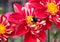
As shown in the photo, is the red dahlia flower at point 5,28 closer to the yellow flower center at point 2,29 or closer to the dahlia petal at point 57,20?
the yellow flower center at point 2,29

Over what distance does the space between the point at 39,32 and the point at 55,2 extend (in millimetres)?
115

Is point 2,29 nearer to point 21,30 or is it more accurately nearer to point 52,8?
point 21,30

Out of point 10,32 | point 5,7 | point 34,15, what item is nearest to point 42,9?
point 34,15

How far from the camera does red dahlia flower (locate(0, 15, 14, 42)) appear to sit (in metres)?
0.41

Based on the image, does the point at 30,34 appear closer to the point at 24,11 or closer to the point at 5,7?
the point at 24,11

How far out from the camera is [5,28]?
408mm

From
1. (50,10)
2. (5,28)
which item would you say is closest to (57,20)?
(50,10)

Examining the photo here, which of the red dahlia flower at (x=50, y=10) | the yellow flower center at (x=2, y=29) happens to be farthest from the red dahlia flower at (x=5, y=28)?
the red dahlia flower at (x=50, y=10)

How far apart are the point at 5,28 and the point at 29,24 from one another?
0.27ft

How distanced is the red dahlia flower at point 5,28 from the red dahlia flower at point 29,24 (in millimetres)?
20

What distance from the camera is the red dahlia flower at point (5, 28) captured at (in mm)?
405

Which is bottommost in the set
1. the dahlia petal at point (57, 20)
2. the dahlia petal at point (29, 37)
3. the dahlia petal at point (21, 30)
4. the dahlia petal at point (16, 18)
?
the dahlia petal at point (29, 37)

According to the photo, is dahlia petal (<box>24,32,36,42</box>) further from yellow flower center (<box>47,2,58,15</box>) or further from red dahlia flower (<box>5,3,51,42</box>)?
yellow flower center (<box>47,2,58,15</box>)

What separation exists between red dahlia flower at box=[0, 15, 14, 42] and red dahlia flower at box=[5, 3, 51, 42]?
0.02 meters
